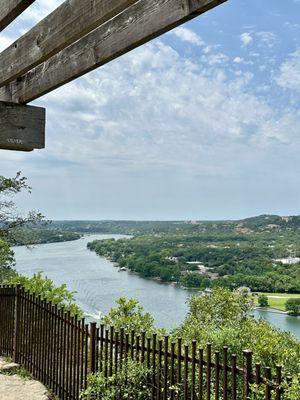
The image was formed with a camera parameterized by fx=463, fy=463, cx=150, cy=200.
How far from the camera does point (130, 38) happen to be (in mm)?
1510

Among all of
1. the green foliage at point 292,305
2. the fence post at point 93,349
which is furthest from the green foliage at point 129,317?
the green foliage at point 292,305

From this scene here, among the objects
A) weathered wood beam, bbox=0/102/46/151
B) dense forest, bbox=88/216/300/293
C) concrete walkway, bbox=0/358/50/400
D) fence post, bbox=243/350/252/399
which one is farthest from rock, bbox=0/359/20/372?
dense forest, bbox=88/216/300/293

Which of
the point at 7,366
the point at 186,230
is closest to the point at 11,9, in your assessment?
the point at 7,366

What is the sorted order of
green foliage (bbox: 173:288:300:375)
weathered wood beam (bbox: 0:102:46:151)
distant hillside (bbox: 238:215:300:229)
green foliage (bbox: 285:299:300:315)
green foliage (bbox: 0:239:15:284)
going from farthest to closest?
distant hillside (bbox: 238:215:300:229)
green foliage (bbox: 285:299:300:315)
green foliage (bbox: 0:239:15:284)
green foliage (bbox: 173:288:300:375)
weathered wood beam (bbox: 0:102:46:151)

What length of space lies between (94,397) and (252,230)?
3238 inches

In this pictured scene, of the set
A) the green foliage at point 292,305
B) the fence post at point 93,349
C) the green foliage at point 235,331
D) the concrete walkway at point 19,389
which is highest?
the fence post at point 93,349

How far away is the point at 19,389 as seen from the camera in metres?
5.96

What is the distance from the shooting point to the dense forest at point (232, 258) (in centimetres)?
3580

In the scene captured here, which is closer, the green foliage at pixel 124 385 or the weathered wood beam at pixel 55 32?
the weathered wood beam at pixel 55 32

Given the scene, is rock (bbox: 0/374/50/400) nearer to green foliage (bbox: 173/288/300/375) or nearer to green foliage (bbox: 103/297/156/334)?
green foliage (bbox: 103/297/156/334)

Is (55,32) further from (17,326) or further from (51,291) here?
(51,291)

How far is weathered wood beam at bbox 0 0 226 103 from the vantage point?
4.31 ft

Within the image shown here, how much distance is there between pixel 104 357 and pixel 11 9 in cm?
424

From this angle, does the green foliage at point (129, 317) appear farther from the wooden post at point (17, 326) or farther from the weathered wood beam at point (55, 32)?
the weathered wood beam at point (55, 32)
